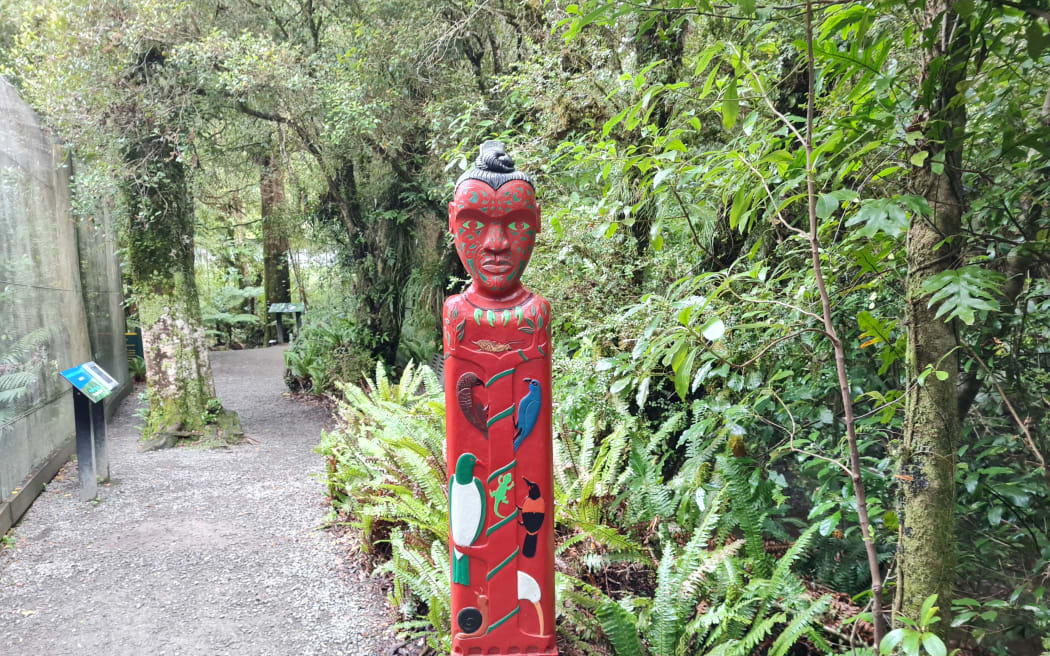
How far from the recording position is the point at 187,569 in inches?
175

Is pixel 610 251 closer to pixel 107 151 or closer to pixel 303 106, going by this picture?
pixel 303 106

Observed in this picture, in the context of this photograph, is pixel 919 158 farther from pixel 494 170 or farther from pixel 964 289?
pixel 494 170

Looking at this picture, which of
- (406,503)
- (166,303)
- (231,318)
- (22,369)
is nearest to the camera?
(406,503)

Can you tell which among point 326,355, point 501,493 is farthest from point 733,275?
point 326,355

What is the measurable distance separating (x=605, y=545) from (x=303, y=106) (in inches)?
257

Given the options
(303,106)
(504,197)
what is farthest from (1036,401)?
(303,106)

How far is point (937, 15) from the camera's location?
1839 millimetres

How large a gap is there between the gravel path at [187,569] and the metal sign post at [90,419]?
0.21 metres

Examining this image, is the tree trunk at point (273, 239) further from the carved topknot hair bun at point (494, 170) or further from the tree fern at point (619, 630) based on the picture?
the tree fern at point (619, 630)

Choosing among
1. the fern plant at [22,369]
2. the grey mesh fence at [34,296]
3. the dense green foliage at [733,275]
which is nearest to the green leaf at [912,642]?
the dense green foliage at [733,275]

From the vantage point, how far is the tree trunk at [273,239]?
1135 cm

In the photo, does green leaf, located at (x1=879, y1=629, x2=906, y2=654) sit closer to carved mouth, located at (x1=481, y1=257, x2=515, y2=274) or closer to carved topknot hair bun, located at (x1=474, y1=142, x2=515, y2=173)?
carved mouth, located at (x1=481, y1=257, x2=515, y2=274)

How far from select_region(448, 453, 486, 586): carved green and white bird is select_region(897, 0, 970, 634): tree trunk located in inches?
59.3

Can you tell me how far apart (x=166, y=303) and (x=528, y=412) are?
6.57 m
